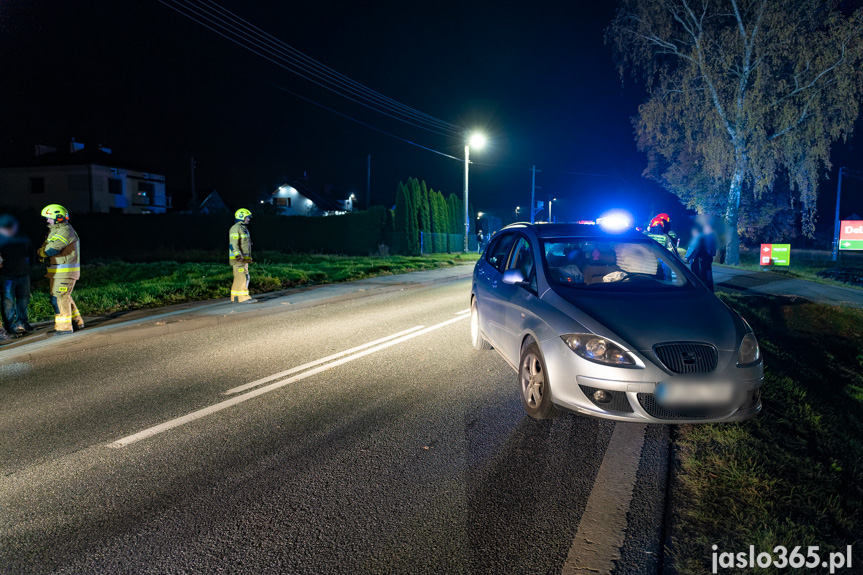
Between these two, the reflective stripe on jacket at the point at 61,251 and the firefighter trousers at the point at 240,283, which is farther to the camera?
the firefighter trousers at the point at 240,283

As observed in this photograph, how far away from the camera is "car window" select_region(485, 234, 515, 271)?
633cm

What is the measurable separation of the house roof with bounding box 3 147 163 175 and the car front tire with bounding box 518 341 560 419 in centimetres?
5358

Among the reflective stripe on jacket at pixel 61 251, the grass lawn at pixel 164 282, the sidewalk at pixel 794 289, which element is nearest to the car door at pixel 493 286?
the reflective stripe on jacket at pixel 61 251

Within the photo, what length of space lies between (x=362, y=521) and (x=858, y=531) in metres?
2.64

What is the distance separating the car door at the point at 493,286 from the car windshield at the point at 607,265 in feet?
2.35

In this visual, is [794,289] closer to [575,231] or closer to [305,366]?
[575,231]

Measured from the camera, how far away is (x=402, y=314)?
1053 centimetres

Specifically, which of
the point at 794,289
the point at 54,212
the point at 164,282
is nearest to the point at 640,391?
the point at 54,212

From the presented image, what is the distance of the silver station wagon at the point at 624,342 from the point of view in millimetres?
3779

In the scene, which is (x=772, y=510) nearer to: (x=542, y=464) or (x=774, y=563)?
(x=774, y=563)

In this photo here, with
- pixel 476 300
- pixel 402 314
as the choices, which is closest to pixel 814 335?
pixel 476 300

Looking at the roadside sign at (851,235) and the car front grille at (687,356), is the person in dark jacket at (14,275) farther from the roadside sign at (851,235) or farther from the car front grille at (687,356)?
the roadside sign at (851,235)

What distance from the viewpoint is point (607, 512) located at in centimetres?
309

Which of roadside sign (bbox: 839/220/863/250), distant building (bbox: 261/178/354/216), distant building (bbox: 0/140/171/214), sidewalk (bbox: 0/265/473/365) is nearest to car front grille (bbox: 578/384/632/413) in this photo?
sidewalk (bbox: 0/265/473/365)
